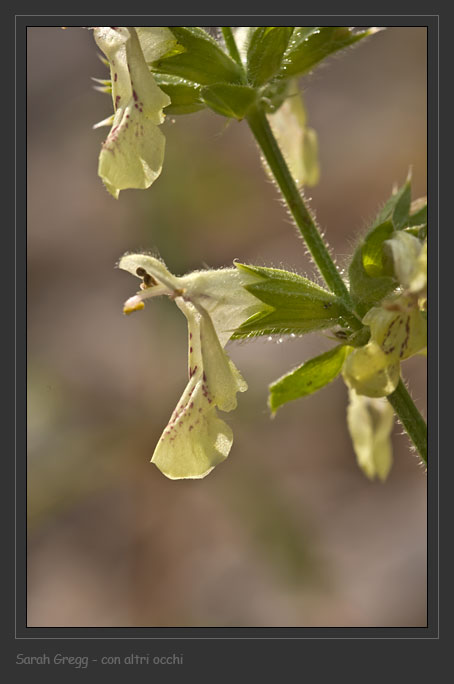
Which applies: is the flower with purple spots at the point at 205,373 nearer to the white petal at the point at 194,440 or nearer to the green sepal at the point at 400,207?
the white petal at the point at 194,440

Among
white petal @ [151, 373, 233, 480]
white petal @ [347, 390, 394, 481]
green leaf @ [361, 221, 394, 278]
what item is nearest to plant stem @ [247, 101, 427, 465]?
green leaf @ [361, 221, 394, 278]

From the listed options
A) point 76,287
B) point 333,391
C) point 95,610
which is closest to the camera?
point 95,610

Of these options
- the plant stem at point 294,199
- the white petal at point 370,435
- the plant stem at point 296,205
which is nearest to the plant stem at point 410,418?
the plant stem at point 296,205

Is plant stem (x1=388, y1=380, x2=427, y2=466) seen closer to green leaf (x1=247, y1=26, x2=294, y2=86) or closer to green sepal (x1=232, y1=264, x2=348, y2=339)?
green sepal (x1=232, y1=264, x2=348, y2=339)

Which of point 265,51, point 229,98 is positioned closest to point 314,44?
point 265,51

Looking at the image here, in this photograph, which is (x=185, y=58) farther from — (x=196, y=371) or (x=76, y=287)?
(x=76, y=287)

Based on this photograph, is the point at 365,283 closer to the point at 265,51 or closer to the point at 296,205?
the point at 296,205
